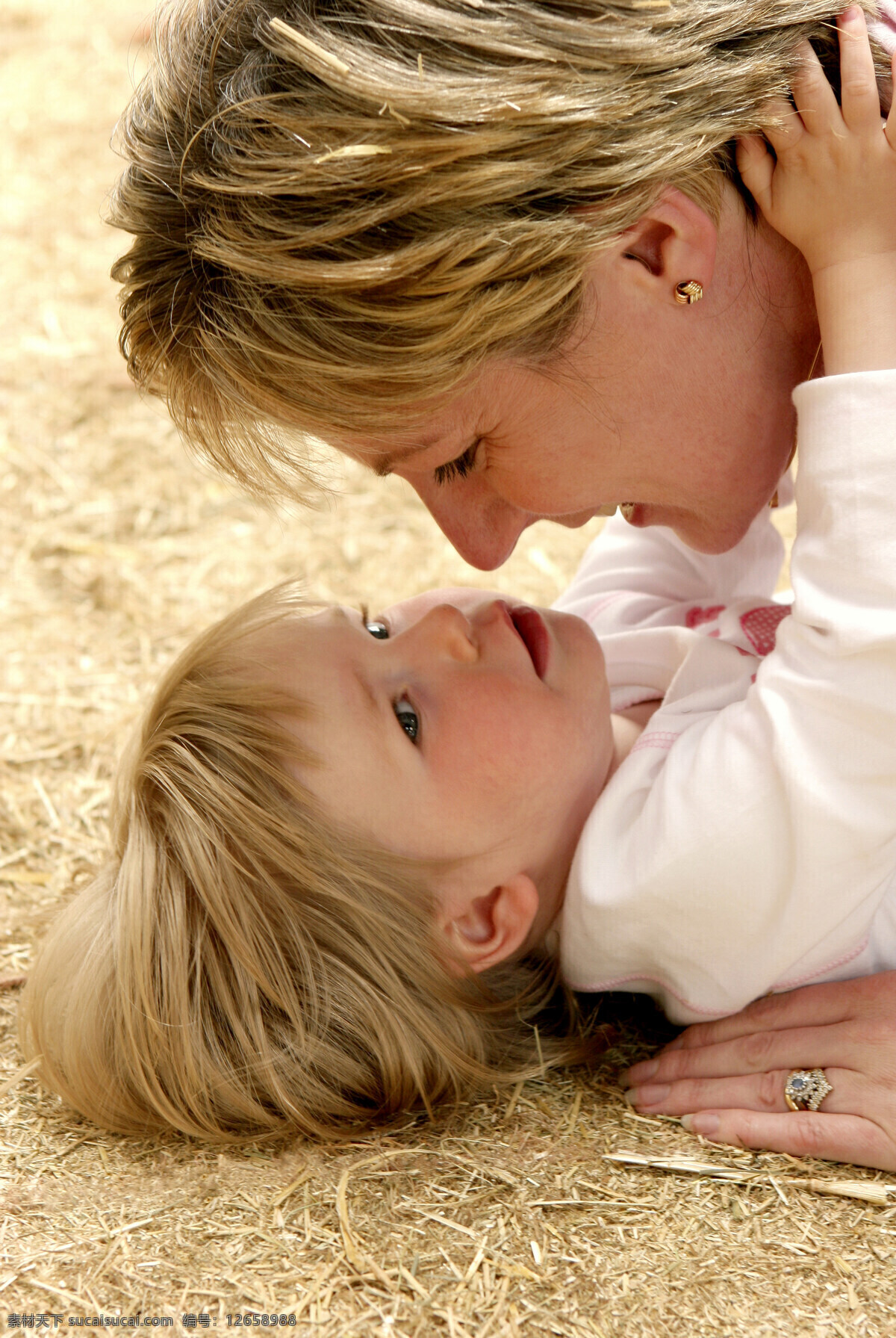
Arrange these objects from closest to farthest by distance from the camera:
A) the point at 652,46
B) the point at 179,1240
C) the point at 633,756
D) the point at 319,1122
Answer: the point at 652,46 < the point at 179,1240 < the point at 319,1122 < the point at 633,756

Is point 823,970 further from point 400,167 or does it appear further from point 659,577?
point 400,167

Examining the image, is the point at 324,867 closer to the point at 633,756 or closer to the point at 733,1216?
the point at 633,756

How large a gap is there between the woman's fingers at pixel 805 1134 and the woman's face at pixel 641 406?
88 cm

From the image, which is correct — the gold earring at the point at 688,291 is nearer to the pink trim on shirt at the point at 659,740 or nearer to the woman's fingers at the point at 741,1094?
the pink trim on shirt at the point at 659,740

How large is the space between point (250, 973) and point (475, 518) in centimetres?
74

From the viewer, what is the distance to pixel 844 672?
1.76m

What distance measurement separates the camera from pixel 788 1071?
6.35 feet

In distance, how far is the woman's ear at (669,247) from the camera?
1.73 m

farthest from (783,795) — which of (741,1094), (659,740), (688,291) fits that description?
(688,291)

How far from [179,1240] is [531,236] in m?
1.29

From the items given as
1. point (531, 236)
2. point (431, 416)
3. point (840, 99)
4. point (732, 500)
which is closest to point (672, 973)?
point (732, 500)

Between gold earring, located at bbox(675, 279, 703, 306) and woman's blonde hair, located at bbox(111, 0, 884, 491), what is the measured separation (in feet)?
0.37

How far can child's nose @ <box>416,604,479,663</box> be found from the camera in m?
2.11

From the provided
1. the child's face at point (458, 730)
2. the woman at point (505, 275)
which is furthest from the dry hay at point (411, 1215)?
the child's face at point (458, 730)
